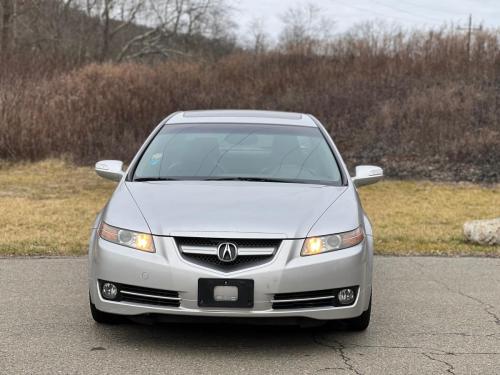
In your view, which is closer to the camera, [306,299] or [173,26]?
[306,299]

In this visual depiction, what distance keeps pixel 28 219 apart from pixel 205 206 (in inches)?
266

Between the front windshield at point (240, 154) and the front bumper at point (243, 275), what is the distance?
3.59ft

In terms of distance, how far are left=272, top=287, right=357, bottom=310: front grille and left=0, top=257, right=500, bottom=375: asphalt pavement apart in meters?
0.35

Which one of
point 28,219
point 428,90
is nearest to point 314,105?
point 428,90

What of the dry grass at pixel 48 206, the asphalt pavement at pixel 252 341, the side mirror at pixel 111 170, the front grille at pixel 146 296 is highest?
the side mirror at pixel 111 170

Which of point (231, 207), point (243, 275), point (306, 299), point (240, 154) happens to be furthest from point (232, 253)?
point (240, 154)

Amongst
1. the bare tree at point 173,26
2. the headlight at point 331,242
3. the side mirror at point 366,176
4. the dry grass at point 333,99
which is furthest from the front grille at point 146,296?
the bare tree at point 173,26

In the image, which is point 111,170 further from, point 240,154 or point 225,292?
point 225,292

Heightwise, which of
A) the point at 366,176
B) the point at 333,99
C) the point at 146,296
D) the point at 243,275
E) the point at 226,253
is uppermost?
the point at 366,176

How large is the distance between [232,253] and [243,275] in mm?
153

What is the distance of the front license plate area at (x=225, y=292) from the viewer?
4223 millimetres

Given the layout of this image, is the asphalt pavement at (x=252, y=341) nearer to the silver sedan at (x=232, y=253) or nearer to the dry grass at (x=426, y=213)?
the silver sedan at (x=232, y=253)

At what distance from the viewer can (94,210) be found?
39.4 feet

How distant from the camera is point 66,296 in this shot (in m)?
6.02
